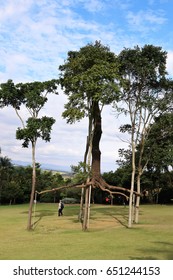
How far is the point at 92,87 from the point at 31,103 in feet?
16.1

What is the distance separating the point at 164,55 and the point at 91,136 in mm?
8553

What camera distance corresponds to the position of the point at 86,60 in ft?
78.5

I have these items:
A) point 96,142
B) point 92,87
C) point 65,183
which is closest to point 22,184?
point 65,183

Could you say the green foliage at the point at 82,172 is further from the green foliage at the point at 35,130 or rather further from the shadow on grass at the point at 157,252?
the shadow on grass at the point at 157,252

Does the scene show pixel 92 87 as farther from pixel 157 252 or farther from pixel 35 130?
pixel 157 252

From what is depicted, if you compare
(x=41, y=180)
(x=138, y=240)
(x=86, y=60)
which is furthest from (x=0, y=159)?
(x=138, y=240)

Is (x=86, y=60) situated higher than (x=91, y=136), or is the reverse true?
(x=86, y=60)

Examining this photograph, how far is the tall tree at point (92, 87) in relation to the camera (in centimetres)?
2292

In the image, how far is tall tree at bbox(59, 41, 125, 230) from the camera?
2292 cm

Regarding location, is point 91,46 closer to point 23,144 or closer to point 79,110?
point 79,110

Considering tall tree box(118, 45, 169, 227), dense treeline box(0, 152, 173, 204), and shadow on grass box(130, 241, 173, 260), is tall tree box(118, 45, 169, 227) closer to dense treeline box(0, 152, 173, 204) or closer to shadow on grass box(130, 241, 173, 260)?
shadow on grass box(130, 241, 173, 260)

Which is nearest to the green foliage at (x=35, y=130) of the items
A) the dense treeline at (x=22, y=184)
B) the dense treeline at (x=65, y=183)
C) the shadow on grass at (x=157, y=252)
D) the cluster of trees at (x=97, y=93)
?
the cluster of trees at (x=97, y=93)

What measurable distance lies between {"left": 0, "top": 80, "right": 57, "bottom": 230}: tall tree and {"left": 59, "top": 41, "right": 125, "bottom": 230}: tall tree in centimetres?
171

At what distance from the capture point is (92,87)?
22.7 metres
